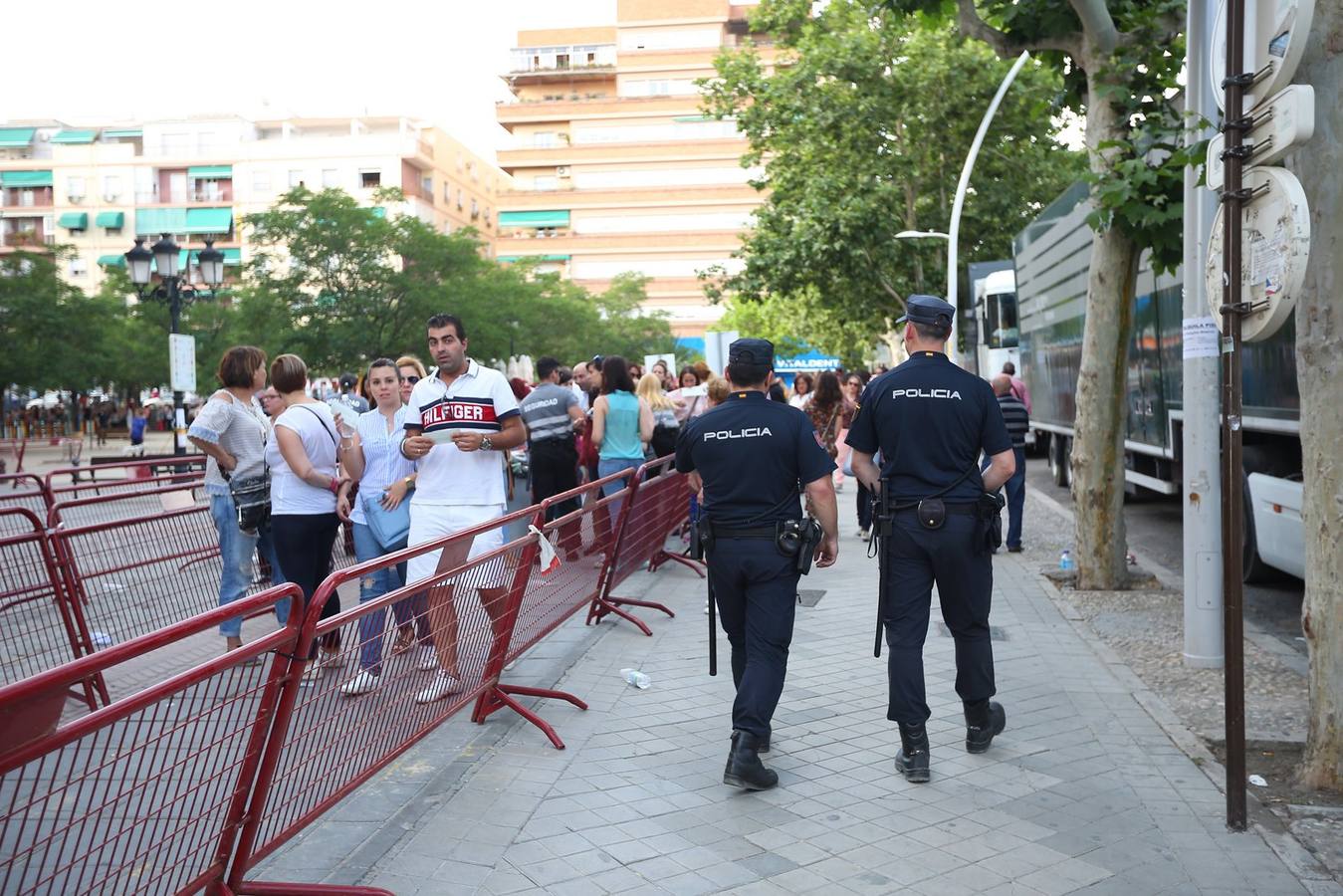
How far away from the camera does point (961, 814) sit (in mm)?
5020

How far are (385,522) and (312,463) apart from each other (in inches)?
20.9

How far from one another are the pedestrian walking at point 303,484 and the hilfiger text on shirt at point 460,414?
3.05ft

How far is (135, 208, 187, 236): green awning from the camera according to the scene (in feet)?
295

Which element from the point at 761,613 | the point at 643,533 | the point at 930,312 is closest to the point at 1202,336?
the point at 930,312

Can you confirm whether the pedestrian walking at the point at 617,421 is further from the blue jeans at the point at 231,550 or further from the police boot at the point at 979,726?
the police boot at the point at 979,726

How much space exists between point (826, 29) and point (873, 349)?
21.8 metres

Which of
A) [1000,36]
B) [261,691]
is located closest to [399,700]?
[261,691]

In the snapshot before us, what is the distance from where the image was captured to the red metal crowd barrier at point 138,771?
2.73 meters

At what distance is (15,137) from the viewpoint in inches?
3691

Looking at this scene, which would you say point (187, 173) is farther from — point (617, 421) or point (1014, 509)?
point (1014, 509)

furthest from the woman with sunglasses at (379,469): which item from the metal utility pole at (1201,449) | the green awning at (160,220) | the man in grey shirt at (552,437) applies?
the green awning at (160,220)

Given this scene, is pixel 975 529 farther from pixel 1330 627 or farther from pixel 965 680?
pixel 1330 627

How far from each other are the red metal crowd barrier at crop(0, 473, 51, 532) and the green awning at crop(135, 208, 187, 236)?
2808 inches

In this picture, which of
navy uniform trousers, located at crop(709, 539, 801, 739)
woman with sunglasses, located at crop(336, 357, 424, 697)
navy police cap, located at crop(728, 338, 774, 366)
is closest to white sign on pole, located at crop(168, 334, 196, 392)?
woman with sunglasses, located at crop(336, 357, 424, 697)
